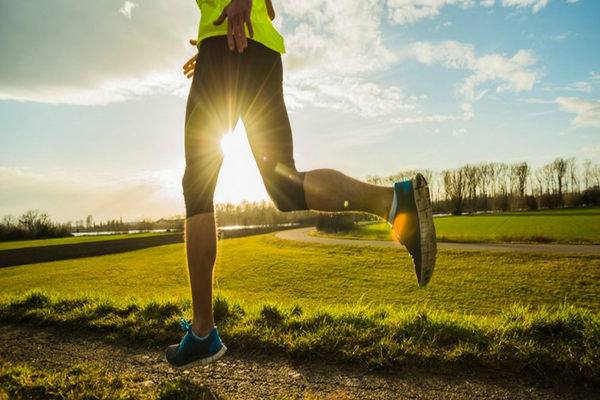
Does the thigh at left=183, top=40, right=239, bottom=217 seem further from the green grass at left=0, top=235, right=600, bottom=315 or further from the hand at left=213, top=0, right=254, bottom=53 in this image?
the green grass at left=0, top=235, right=600, bottom=315

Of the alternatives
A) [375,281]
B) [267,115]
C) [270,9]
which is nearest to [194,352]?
[267,115]

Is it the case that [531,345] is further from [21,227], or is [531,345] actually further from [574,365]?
[21,227]

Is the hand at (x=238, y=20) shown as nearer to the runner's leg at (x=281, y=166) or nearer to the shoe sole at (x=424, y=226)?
the runner's leg at (x=281, y=166)

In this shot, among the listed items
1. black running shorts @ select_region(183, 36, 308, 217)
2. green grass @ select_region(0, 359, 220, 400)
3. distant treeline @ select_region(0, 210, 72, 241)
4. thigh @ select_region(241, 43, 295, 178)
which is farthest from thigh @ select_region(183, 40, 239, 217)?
distant treeline @ select_region(0, 210, 72, 241)

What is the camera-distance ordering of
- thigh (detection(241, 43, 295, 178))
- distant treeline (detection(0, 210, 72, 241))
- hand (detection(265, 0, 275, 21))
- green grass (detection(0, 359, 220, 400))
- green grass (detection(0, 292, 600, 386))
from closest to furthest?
green grass (detection(0, 359, 220, 400))
thigh (detection(241, 43, 295, 178))
green grass (detection(0, 292, 600, 386))
hand (detection(265, 0, 275, 21))
distant treeline (detection(0, 210, 72, 241))

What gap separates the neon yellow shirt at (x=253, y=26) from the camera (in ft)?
6.35

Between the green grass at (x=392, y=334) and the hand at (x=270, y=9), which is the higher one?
the hand at (x=270, y=9)

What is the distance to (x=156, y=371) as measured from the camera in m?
2.26

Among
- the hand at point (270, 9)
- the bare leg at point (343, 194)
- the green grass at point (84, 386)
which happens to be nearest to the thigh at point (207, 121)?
the bare leg at point (343, 194)

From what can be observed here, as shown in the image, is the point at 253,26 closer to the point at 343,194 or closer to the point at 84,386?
the point at 343,194

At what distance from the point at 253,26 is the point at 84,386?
7.47ft

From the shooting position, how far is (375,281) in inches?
567

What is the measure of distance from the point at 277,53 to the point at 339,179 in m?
0.89

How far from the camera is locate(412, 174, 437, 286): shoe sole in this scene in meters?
1.77
